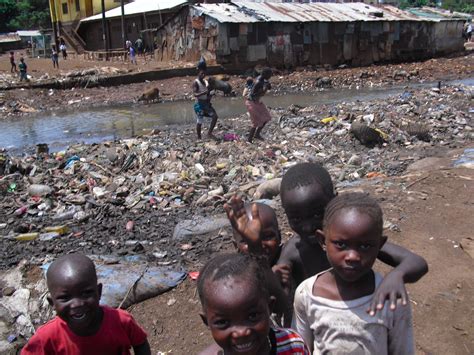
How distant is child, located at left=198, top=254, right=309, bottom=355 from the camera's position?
136 cm

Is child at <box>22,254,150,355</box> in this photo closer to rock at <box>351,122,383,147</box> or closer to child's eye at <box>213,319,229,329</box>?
child's eye at <box>213,319,229,329</box>

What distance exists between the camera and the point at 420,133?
816cm

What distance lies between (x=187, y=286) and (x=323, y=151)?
15.4 feet

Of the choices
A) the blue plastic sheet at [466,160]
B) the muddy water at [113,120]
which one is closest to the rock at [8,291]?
the blue plastic sheet at [466,160]

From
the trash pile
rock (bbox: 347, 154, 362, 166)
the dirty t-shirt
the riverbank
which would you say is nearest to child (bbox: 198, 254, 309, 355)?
the dirty t-shirt

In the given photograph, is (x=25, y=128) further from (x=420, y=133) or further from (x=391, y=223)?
(x=391, y=223)

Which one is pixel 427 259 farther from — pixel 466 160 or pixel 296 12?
pixel 296 12

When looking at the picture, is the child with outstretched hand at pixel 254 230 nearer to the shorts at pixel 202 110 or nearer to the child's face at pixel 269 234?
the child's face at pixel 269 234

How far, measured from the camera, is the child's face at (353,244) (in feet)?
5.19

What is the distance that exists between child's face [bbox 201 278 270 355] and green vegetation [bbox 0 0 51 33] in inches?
1857

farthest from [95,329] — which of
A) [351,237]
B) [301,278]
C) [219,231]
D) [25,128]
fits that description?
[25,128]

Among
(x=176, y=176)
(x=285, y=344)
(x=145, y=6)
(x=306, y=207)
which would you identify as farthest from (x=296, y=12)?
(x=285, y=344)

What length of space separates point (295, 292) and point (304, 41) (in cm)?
2318

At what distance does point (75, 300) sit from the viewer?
1.95m
